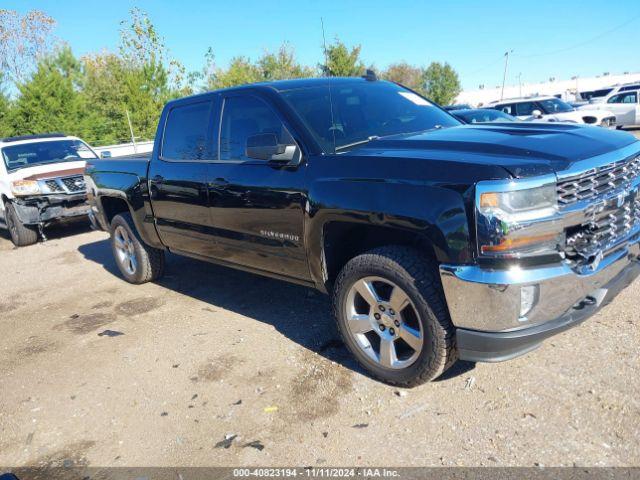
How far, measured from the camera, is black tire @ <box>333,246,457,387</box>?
2.87 metres

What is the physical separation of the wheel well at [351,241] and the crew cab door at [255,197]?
219mm

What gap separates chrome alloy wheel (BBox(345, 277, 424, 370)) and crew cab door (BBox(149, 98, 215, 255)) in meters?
1.69

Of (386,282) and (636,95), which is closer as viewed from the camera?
(386,282)

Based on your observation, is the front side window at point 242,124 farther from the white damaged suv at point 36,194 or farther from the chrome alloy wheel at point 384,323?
the white damaged suv at point 36,194

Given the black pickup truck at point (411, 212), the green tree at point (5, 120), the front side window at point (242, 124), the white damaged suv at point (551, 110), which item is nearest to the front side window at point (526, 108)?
the white damaged suv at point (551, 110)

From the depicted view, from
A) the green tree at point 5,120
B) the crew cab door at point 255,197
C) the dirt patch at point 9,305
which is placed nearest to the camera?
the crew cab door at point 255,197

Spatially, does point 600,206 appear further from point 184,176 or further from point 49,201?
point 49,201

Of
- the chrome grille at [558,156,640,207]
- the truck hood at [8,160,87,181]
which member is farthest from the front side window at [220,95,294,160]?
the truck hood at [8,160,87,181]

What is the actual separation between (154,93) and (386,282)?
24.1 meters

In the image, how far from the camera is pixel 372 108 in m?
Answer: 3.98

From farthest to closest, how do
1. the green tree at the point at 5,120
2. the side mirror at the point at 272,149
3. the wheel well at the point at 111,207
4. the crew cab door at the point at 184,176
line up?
the green tree at the point at 5,120
the wheel well at the point at 111,207
the crew cab door at the point at 184,176
the side mirror at the point at 272,149

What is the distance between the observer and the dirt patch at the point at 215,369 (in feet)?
12.0

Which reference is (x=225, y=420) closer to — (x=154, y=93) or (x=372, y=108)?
(x=372, y=108)

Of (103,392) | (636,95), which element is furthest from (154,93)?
(103,392)
